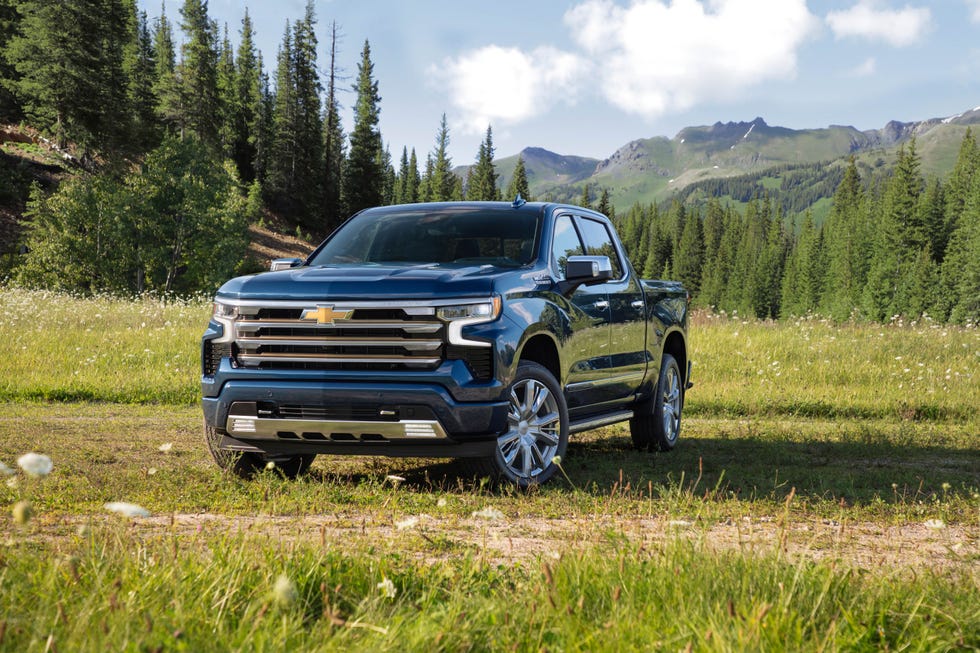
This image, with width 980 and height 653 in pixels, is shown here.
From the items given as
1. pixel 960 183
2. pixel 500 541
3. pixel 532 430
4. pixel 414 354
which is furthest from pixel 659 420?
pixel 960 183

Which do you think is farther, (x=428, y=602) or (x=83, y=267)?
(x=83, y=267)

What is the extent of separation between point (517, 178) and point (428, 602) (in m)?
88.6

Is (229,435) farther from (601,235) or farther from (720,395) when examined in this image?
(720,395)

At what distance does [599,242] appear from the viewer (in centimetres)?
884

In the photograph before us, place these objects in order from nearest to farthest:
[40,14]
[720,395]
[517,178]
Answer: [720,395], [40,14], [517,178]

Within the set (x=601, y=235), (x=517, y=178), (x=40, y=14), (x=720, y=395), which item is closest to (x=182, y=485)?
(x=601, y=235)

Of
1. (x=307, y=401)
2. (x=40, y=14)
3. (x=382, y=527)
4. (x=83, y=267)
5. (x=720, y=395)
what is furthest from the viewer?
(x=40, y=14)

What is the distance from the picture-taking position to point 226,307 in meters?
6.40

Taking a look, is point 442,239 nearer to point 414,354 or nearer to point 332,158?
point 414,354

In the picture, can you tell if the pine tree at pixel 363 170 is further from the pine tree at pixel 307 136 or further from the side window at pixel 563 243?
the side window at pixel 563 243

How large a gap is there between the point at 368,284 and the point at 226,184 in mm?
44745

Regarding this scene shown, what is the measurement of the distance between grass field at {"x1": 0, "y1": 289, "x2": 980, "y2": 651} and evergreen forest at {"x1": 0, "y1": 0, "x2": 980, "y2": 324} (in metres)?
9.96

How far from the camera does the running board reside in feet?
23.9

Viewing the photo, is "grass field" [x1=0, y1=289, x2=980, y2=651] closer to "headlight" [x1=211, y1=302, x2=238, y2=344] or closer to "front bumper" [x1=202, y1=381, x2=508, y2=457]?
"front bumper" [x1=202, y1=381, x2=508, y2=457]
